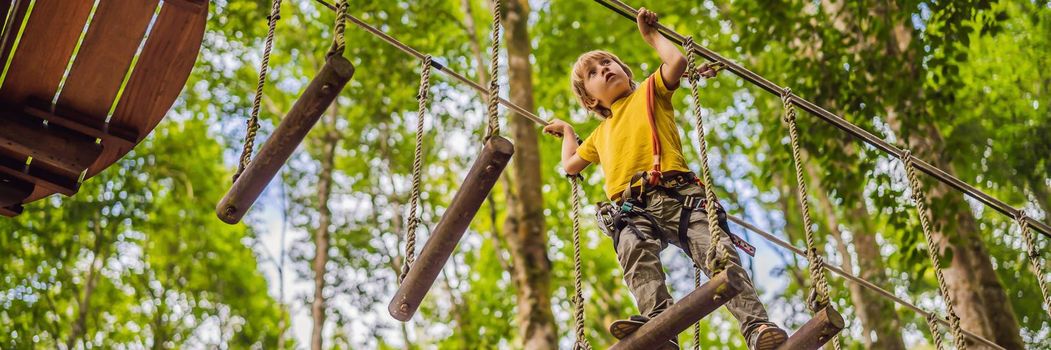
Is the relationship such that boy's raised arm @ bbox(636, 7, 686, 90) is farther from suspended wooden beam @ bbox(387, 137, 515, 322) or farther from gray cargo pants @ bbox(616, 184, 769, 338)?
suspended wooden beam @ bbox(387, 137, 515, 322)

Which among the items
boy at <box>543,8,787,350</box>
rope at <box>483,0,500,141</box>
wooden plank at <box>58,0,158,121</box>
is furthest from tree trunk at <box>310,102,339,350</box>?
rope at <box>483,0,500,141</box>

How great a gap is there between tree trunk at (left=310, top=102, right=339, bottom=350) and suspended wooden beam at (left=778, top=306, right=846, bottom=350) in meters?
6.39

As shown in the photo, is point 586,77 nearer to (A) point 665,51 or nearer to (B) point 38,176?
(A) point 665,51

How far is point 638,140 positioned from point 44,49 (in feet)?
6.21

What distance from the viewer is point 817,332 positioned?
8.86 feet

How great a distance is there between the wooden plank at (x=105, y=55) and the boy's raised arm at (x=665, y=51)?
1.48m

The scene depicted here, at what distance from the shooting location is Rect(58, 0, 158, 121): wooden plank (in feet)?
10.3

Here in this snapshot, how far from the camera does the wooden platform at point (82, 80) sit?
3.18 meters

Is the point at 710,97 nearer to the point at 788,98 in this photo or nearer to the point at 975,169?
the point at 975,169

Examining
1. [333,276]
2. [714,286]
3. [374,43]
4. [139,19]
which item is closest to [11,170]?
[139,19]

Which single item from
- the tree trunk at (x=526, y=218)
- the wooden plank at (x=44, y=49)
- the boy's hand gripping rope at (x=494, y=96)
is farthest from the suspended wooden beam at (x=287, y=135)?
the tree trunk at (x=526, y=218)

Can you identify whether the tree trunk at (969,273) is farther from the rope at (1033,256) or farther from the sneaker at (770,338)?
the sneaker at (770,338)

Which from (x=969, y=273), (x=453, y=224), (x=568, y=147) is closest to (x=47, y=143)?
(x=453, y=224)

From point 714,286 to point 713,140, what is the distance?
8256 mm
